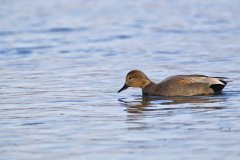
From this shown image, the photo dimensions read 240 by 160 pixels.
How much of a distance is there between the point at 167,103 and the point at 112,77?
3105 mm

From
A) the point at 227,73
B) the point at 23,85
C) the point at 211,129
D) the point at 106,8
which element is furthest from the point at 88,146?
the point at 106,8

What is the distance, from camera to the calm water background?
941 centimetres

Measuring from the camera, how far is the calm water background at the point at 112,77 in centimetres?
941

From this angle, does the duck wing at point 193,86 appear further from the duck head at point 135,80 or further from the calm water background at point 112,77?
the duck head at point 135,80

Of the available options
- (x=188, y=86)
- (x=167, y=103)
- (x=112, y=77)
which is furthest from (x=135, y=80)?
(x=112, y=77)

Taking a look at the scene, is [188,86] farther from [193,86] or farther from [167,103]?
[167,103]

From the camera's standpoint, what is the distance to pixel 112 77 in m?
15.6

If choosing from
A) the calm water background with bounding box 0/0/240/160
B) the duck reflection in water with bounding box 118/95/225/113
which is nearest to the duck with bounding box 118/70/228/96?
the duck reflection in water with bounding box 118/95/225/113

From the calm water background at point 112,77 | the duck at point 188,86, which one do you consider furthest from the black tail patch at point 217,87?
the calm water background at point 112,77

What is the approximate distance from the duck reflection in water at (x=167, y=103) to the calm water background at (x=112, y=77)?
0.02m

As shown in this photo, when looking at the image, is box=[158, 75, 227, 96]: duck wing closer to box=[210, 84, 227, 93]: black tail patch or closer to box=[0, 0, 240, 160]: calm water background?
box=[210, 84, 227, 93]: black tail patch

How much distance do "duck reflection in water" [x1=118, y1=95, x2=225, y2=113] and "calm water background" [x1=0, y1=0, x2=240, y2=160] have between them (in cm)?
2

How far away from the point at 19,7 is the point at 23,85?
16049mm

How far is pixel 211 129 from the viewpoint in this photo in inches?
397
